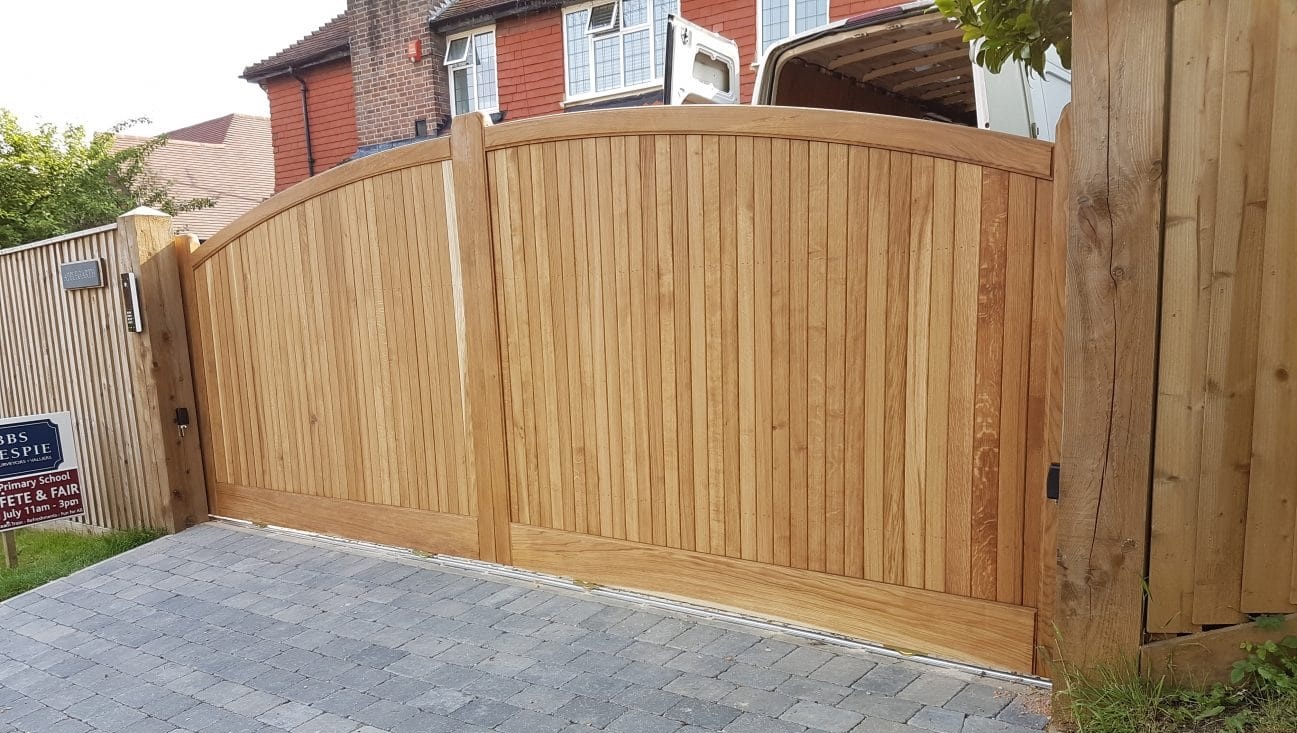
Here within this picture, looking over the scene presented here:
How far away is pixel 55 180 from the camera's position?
37.5 ft

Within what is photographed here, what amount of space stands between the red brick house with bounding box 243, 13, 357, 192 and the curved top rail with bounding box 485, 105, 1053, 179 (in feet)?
42.9

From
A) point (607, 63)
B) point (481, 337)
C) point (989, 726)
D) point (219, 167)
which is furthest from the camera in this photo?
point (219, 167)

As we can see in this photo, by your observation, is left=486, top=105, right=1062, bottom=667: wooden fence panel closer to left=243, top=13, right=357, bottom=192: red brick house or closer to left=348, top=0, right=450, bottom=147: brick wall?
left=348, top=0, right=450, bottom=147: brick wall

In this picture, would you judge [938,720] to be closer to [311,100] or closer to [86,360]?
[86,360]

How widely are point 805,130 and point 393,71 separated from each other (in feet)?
43.0

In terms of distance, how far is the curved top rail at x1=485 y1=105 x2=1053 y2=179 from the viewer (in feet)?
9.41

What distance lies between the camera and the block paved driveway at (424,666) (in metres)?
2.98

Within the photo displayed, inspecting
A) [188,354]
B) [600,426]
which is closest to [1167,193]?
[600,426]

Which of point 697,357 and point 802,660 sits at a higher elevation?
point 697,357

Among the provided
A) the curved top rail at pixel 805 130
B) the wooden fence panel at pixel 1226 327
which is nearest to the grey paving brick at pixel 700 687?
the wooden fence panel at pixel 1226 327

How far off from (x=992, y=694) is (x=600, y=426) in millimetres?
1957

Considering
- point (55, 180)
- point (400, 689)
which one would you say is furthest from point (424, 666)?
point (55, 180)

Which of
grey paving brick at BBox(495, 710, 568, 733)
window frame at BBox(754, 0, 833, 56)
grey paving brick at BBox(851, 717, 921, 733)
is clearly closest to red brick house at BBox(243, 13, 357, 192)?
window frame at BBox(754, 0, 833, 56)

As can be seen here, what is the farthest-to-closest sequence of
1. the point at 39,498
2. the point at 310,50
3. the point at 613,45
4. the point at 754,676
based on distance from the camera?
the point at 310,50, the point at 613,45, the point at 39,498, the point at 754,676
